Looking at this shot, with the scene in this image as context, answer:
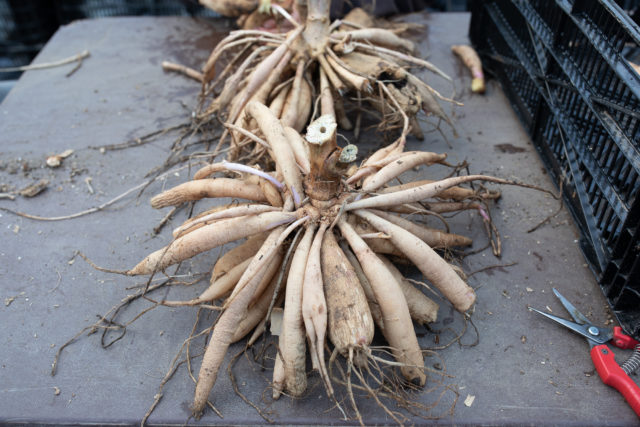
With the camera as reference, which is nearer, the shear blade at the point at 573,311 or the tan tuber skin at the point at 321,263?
the tan tuber skin at the point at 321,263

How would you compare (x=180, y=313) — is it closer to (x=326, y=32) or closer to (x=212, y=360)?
(x=212, y=360)

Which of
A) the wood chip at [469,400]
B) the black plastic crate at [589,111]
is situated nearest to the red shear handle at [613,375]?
the black plastic crate at [589,111]

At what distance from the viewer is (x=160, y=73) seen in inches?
105

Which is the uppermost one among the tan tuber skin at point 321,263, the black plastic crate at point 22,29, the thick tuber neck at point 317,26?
the thick tuber neck at point 317,26

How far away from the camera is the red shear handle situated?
1.18 m

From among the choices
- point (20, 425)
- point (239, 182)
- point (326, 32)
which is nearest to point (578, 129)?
point (326, 32)

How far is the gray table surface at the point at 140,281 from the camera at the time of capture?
4.04 feet

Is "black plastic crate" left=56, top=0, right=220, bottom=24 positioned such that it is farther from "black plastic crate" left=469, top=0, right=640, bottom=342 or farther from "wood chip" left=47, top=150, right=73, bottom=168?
"black plastic crate" left=469, top=0, right=640, bottom=342

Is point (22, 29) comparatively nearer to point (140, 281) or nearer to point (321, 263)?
point (140, 281)

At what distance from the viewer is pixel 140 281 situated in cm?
158

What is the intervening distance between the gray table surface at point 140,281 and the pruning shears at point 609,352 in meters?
0.03

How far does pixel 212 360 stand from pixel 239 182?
488 mm

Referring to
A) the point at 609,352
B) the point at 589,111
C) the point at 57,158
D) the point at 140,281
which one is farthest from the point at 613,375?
the point at 57,158

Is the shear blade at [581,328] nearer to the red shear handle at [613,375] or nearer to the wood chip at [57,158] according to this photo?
the red shear handle at [613,375]
